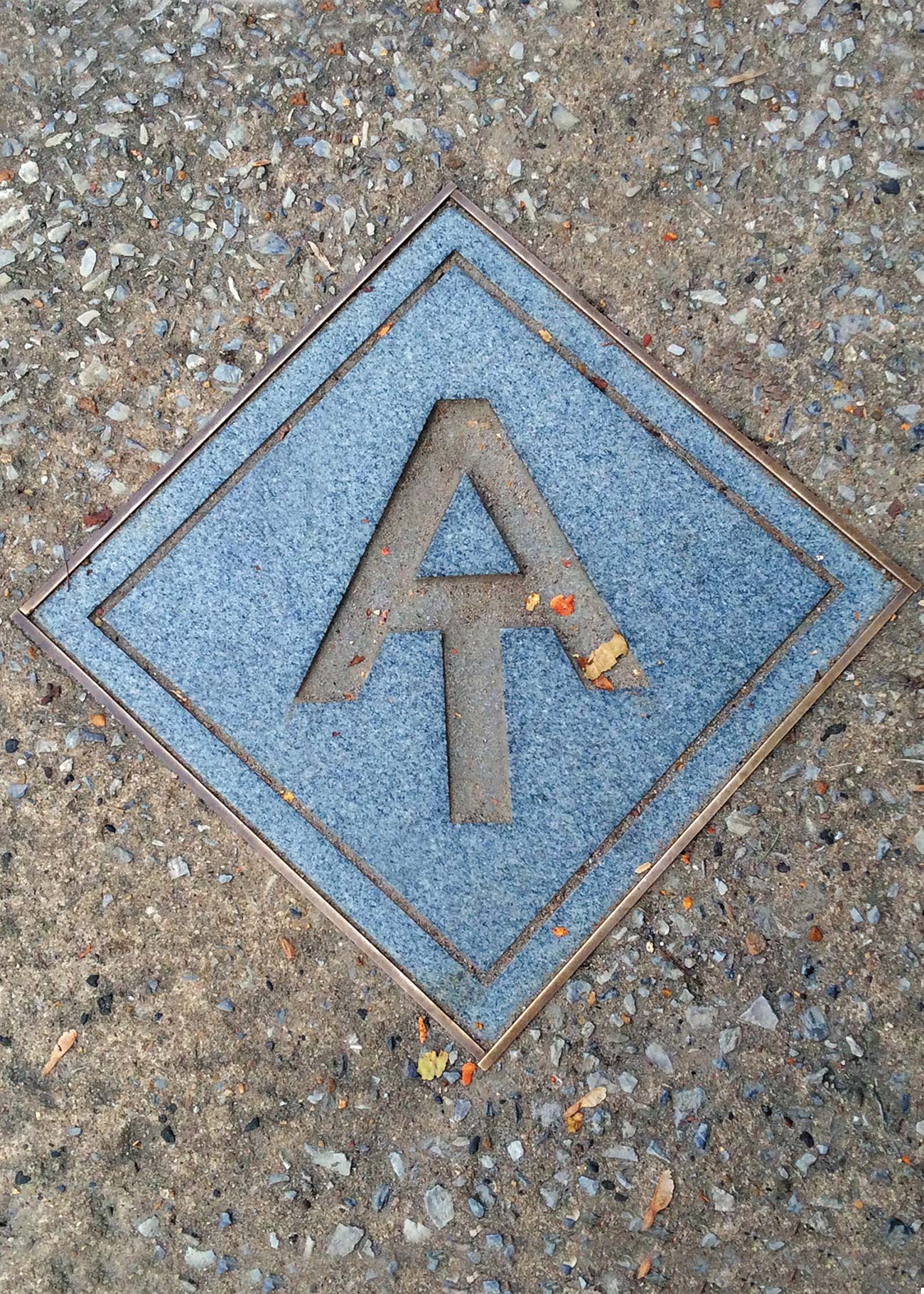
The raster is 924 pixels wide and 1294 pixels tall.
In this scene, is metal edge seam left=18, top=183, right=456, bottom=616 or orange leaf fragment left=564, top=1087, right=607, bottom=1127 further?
metal edge seam left=18, top=183, right=456, bottom=616

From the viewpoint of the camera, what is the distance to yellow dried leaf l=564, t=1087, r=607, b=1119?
69.6 inches

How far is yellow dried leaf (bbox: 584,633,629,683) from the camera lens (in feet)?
5.98

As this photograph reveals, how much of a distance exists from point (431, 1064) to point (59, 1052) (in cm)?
86

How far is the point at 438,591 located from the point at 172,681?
26.2 inches

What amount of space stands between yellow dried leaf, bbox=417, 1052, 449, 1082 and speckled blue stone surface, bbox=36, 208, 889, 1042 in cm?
9

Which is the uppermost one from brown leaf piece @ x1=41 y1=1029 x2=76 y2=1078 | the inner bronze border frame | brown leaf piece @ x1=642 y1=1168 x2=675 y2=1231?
the inner bronze border frame

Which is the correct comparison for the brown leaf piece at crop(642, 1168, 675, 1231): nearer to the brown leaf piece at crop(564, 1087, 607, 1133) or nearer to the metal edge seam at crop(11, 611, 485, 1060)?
the brown leaf piece at crop(564, 1087, 607, 1133)

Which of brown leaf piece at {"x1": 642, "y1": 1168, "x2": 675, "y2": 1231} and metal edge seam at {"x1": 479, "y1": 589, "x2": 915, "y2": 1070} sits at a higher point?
metal edge seam at {"x1": 479, "y1": 589, "x2": 915, "y2": 1070}

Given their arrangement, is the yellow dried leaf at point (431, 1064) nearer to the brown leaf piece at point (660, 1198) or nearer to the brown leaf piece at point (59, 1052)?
the brown leaf piece at point (660, 1198)

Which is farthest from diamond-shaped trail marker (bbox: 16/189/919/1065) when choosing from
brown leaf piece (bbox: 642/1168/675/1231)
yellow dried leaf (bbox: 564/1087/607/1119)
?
brown leaf piece (bbox: 642/1168/675/1231)

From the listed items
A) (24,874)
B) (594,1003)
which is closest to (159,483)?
(24,874)

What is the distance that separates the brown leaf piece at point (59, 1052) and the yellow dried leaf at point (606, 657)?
57.3 inches

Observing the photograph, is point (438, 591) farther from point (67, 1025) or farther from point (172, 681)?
point (67, 1025)

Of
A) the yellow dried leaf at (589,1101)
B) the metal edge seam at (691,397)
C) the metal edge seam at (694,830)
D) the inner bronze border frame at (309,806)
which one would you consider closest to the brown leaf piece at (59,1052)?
the inner bronze border frame at (309,806)
